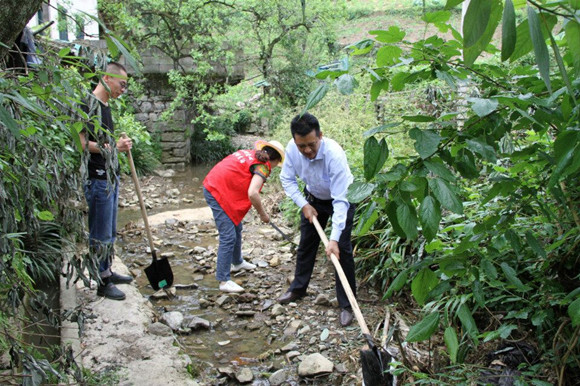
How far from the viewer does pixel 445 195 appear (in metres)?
1.19

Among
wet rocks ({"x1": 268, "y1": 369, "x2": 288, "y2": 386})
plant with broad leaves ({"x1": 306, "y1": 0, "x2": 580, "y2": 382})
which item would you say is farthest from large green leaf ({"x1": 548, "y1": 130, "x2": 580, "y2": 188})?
wet rocks ({"x1": 268, "y1": 369, "x2": 288, "y2": 386})

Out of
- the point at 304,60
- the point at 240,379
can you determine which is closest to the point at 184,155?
the point at 304,60

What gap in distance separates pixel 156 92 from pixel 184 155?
1.73 metres

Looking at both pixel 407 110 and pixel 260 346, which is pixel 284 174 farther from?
pixel 407 110

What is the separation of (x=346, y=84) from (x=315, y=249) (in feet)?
10.4

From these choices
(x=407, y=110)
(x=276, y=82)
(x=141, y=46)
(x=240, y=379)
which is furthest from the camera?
(x=276, y=82)

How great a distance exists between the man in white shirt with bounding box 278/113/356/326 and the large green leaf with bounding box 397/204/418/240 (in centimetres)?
227

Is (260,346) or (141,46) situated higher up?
(141,46)

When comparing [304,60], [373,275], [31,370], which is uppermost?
[304,60]

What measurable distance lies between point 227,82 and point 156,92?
1837 mm

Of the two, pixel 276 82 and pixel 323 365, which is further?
pixel 276 82

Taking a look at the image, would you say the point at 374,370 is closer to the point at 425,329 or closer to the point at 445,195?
the point at 425,329

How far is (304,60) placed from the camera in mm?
13234

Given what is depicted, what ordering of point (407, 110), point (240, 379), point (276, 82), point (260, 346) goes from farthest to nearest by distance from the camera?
point (276, 82)
point (407, 110)
point (260, 346)
point (240, 379)
